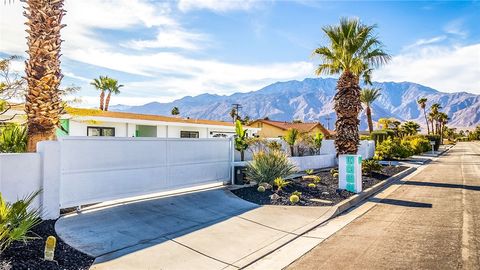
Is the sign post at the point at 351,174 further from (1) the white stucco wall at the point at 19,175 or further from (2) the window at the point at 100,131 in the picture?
(2) the window at the point at 100,131

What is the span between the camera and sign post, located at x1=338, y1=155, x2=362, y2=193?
12.1m

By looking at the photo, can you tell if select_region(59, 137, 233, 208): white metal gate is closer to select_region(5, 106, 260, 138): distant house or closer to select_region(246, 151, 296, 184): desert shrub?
select_region(246, 151, 296, 184): desert shrub

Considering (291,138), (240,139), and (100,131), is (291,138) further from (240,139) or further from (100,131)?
(100,131)

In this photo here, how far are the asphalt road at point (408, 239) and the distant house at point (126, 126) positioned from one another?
12.5 metres

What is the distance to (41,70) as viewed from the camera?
26.7ft

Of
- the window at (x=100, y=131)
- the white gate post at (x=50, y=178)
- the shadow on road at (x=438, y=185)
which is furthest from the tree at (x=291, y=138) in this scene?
the white gate post at (x=50, y=178)

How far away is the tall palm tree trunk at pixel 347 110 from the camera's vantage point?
59.4 ft

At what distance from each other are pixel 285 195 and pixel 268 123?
40.4 meters

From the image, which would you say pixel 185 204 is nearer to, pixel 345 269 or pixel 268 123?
pixel 345 269

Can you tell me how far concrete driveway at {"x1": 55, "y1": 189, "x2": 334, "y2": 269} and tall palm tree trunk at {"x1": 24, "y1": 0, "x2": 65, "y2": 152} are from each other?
2.26 m

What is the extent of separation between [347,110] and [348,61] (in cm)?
247

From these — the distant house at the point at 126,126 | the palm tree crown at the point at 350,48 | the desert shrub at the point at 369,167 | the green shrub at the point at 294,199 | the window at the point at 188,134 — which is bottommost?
the green shrub at the point at 294,199

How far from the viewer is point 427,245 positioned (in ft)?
21.7

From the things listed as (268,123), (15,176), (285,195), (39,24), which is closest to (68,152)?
(15,176)
